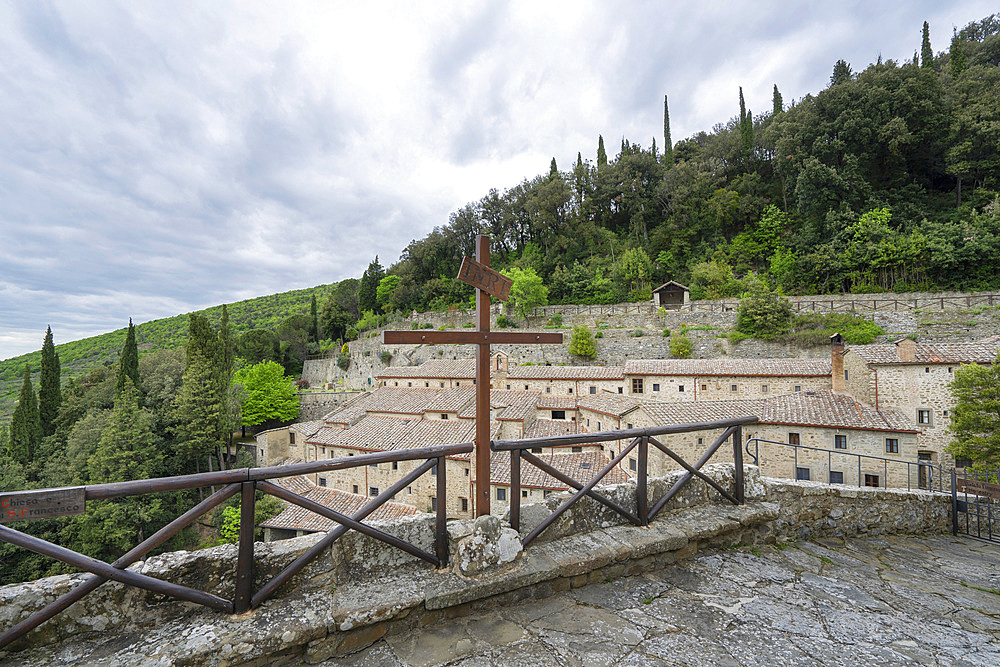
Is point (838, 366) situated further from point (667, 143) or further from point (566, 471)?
point (667, 143)

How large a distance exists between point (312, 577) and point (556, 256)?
42.0 metres

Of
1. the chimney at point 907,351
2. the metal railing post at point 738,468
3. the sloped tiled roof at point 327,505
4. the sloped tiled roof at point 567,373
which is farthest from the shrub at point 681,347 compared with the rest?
the metal railing post at point 738,468

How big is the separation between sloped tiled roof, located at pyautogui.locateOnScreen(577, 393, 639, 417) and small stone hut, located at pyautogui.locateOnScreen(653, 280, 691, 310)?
14189 mm

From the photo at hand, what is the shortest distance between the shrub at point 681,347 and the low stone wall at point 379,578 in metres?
24.6

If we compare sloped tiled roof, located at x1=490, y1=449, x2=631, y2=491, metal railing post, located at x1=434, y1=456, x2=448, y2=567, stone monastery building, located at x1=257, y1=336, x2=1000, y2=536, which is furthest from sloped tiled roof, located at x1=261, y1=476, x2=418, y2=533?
metal railing post, located at x1=434, y1=456, x2=448, y2=567

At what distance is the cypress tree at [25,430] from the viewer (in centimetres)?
2439

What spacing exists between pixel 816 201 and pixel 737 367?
63.8 feet

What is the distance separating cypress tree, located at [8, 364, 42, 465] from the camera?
24391mm

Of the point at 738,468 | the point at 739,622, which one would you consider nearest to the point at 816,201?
the point at 738,468

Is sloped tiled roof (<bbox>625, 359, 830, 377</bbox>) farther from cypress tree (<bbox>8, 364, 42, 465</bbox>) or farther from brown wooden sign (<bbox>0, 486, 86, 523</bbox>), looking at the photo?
cypress tree (<bbox>8, 364, 42, 465</bbox>)

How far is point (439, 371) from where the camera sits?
1112 inches

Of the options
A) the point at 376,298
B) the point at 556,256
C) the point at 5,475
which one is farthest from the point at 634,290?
the point at 5,475

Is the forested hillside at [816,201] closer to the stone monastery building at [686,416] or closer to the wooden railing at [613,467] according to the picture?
the stone monastery building at [686,416]

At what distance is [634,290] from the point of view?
34.8 m
